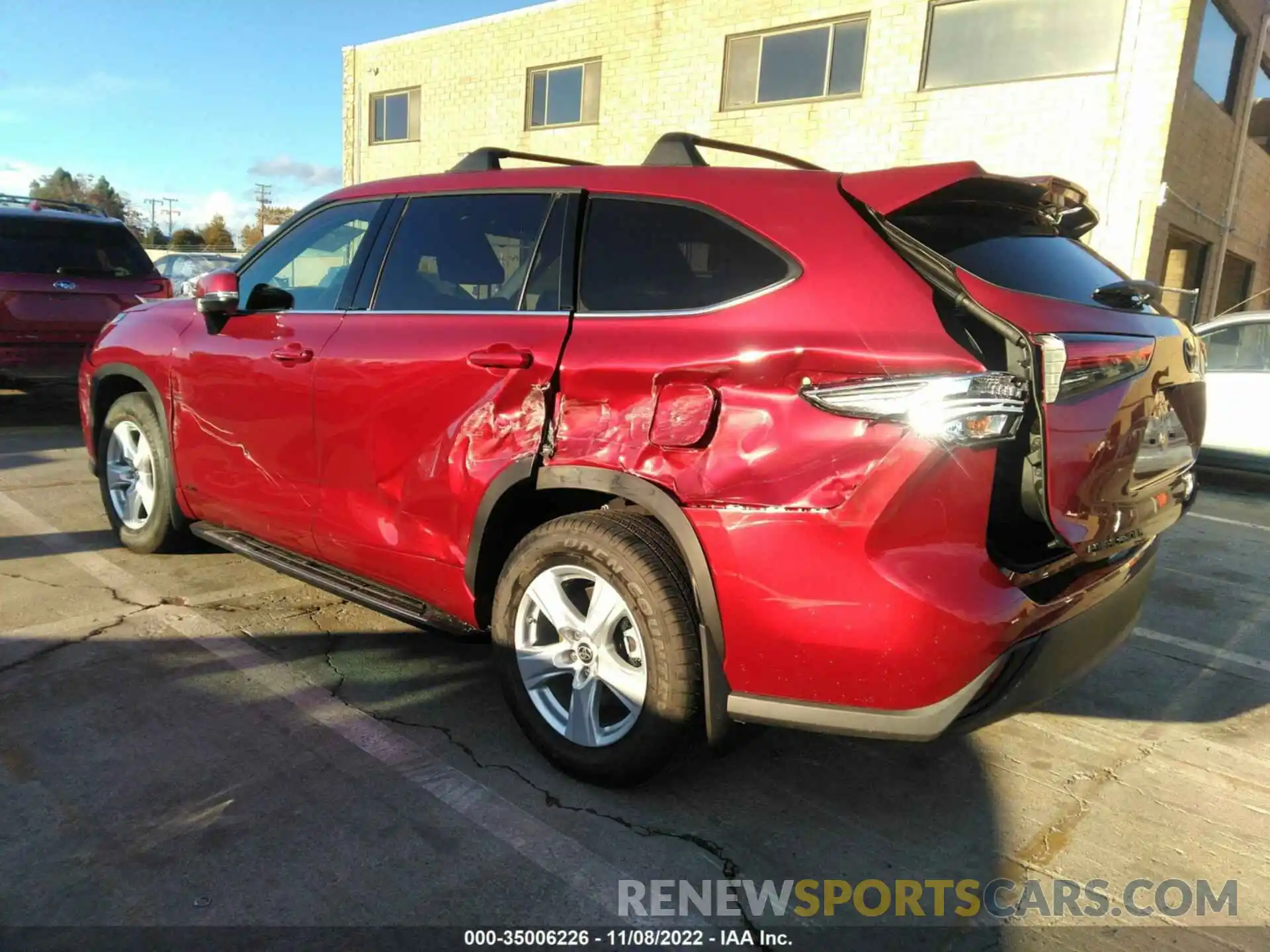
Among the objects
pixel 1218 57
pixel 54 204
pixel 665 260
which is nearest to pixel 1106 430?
pixel 665 260

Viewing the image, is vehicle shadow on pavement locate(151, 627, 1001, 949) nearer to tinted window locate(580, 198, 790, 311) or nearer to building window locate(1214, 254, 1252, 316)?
tinted window locate(580, 198, 790, 311)

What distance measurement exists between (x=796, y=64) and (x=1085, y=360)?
1351 centimetres

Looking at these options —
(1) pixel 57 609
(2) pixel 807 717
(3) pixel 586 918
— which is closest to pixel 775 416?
(2) pixel 807 717

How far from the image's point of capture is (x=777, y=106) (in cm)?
1446

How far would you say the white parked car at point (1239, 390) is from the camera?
7.85m

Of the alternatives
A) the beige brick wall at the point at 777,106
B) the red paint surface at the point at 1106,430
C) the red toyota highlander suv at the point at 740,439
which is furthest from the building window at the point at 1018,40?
the red paint surface at the point at 1106,430

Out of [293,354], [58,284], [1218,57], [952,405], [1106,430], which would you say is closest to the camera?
[952,405]

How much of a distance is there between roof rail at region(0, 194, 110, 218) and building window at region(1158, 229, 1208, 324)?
42.4 feet

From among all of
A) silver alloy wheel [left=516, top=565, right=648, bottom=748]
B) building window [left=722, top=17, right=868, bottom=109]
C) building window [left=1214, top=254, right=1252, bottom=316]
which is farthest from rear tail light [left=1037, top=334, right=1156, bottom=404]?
building window [left=1214, top=254, right=1252, bottom=316]

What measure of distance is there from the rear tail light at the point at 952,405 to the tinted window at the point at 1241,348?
7.27m

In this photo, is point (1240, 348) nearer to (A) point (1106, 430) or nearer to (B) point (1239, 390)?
(B) point (1239, 390)

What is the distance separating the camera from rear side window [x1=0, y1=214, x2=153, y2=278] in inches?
323

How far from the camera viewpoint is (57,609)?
13.3ft

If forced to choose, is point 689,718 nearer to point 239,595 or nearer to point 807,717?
point 807,717
